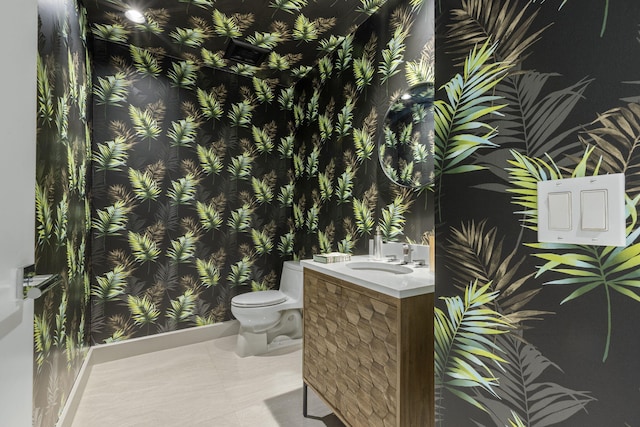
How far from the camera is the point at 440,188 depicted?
0.76 meters

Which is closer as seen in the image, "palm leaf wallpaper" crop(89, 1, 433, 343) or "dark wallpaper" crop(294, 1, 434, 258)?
"dark wallpaper" crop(294, 1, 434, 258)

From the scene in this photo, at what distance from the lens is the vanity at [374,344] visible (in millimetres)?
1117

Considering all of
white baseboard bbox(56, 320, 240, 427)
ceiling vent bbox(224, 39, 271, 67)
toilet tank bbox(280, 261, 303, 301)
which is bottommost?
white baseboard bbox(56, 320, 240, 427)

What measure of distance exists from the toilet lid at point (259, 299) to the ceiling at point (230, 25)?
82.8 inches

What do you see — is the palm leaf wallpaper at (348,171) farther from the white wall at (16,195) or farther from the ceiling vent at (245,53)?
the white wall at (16,195)

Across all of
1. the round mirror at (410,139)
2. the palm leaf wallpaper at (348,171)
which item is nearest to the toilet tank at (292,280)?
the palm leaf wallpaper at (348,171)

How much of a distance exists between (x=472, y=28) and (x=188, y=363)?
274cm

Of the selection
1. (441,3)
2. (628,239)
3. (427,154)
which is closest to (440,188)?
(628,239)

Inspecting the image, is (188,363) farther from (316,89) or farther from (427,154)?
(316,89)

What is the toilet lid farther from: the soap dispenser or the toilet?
the soap dispenser

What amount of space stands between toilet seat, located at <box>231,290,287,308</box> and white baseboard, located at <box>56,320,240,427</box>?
56 centimetres

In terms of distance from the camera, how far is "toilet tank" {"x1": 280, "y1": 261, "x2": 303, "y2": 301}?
268 centimetres

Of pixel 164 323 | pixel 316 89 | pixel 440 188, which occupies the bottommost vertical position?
pixel 164 323

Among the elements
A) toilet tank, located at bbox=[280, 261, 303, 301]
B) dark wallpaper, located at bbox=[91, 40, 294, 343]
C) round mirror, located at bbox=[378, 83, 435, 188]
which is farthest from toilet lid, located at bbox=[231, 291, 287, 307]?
round mirror, located at bbox=[378, 83, 435, 188]
